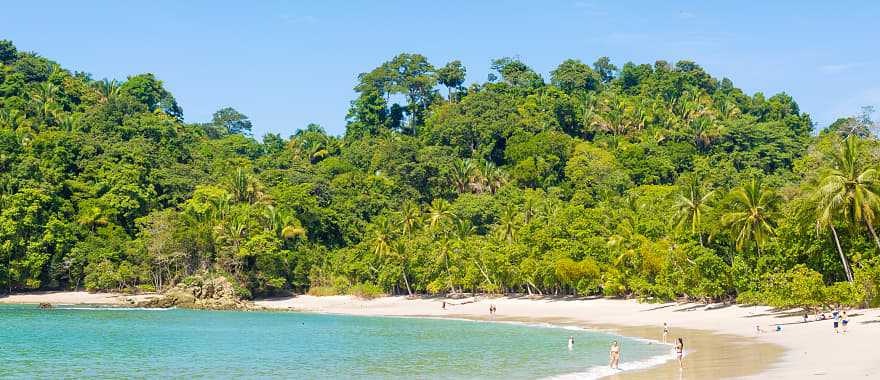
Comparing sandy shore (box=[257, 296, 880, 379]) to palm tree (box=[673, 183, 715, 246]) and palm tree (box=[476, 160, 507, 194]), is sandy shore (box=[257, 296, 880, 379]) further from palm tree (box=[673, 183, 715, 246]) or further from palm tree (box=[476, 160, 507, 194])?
palm tree (box=[476, 160, 507, 194])

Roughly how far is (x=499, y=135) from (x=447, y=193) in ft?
36.0

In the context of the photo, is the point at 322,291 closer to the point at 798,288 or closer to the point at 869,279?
the point at 798,288

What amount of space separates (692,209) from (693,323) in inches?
353

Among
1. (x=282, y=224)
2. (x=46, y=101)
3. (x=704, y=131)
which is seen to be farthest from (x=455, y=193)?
(x=46, y=101)

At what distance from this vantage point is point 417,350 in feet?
129

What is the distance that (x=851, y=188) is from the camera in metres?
38.3

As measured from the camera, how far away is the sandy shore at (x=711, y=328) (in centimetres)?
2666

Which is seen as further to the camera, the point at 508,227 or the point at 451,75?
the point at 451,75

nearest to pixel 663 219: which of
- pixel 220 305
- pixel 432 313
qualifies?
pixel 432 313

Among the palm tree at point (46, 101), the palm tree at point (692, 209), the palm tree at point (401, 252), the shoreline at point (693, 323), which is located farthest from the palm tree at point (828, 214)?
the palm tree at point (46, 101)

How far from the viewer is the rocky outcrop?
7312cm

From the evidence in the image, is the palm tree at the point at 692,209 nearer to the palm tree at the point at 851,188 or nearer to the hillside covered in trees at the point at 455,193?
the hillside covered in trees at the point at 455,193

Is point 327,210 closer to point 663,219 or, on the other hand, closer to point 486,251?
point 486,251

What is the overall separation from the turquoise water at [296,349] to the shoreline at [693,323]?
9.15 feet
